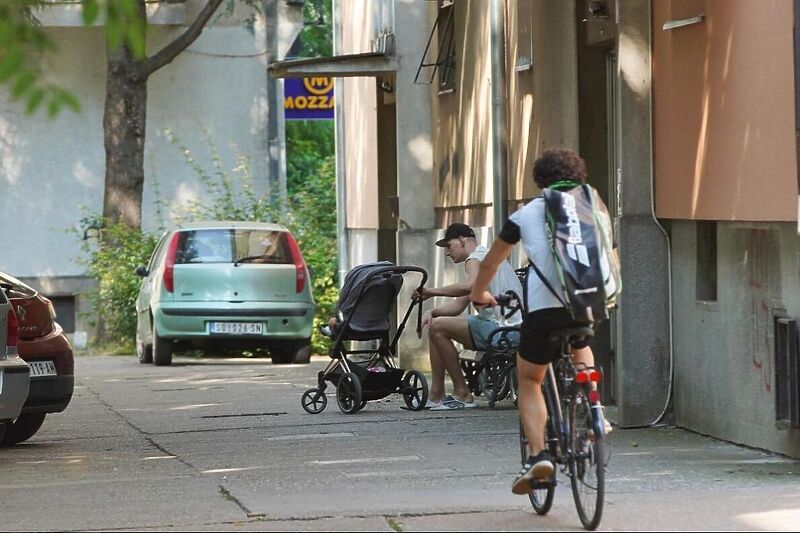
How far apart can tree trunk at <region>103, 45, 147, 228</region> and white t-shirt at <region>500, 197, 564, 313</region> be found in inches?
755

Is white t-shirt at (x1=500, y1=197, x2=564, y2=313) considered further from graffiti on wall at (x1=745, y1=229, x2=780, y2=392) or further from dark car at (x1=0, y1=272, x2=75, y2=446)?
dark car at (x1=0, y1=272, x2=75, y2=446)

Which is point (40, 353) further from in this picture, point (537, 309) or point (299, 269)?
point (299, 269)

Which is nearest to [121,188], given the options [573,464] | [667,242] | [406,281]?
[406,281]

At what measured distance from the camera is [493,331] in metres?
13.6

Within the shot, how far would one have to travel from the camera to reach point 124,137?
26.9 metres

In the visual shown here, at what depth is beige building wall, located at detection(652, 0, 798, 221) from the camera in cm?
1021

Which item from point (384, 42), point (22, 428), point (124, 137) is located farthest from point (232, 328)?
point (22, 428)

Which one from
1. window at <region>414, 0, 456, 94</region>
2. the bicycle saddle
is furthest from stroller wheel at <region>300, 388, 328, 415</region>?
the bicycle saddle

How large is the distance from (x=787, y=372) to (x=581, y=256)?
2.98 metres

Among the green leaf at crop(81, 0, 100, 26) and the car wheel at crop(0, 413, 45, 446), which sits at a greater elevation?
the green leaf at crop(81, 0, 100, 26)

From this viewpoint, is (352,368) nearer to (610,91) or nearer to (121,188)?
(610,91)

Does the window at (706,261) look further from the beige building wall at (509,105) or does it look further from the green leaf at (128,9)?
the green leaf at (128,9)

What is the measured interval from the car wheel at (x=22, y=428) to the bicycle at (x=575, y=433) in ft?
17.2

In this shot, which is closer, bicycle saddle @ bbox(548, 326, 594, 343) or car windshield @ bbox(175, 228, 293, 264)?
bicycle saddle @ bbox(548, 326, 594, 343)
